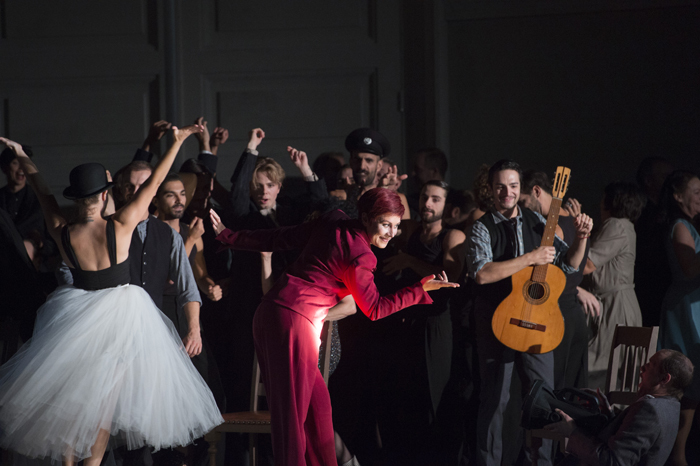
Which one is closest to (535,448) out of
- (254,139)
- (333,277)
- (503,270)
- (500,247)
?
(503,270)

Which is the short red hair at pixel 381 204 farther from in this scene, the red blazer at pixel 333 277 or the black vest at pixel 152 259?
the black vest at pixel 152 259

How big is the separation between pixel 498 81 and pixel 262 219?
8.87 feet

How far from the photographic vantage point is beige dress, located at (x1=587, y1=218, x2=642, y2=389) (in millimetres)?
4156

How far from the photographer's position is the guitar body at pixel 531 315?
350cm

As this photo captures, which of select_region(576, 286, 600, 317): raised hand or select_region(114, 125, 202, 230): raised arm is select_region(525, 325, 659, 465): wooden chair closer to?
select_region(576, 286, 600, 317): raised hand

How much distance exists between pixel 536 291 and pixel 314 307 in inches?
49.6

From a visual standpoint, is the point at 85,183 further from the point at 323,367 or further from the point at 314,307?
the point at 323,367

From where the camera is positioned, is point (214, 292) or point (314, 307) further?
point (214, 292)

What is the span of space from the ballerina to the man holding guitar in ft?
4.46

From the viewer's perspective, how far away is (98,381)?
295cm

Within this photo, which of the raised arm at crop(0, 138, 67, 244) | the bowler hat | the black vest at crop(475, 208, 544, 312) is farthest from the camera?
the black vest at crop(475, 208, 544, 312)

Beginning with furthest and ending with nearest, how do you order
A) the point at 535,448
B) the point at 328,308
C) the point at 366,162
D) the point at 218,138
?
the point at 218,138 → the point at 366,162 → the point at 535,448 → the point at 328,308

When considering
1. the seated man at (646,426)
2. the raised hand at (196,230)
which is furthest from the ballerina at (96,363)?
the seated man at (646,426)

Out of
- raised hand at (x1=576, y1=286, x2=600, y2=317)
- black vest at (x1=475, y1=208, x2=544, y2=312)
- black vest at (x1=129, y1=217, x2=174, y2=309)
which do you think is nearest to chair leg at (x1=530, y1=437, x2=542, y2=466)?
black vest at (x1=475, y1=208, x2=544, y2=312)
